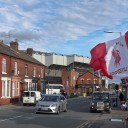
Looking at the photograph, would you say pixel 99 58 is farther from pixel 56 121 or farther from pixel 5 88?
pixel 5 88

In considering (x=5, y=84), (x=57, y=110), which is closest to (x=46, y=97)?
(x=57, y=110)

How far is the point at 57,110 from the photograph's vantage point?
31547 millimetres

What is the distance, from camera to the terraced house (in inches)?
1984

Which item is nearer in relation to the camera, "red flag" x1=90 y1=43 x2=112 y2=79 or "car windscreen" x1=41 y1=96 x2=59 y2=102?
"red flag" x1=90 y1=43 x2=112 y2=79

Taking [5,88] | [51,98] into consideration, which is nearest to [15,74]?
[5,88]

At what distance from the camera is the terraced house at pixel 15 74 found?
5039cm

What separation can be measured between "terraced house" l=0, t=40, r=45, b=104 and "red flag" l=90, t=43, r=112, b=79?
34697 mm

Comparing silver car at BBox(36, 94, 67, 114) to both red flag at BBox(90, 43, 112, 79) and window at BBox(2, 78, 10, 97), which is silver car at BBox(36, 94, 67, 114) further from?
window at BBox(2, 78, 10, 97)

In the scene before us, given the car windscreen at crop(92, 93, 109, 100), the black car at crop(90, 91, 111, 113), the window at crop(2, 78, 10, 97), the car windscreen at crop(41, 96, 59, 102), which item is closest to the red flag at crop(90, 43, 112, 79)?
the car windscreen at crop(41, 96, 59, 102)

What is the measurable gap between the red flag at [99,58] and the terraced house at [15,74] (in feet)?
114

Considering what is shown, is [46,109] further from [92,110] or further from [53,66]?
[53,66]

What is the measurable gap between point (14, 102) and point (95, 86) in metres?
70.9

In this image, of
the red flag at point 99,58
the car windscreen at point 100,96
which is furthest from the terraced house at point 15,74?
the red flag at point 99,58

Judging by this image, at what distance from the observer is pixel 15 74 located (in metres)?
54.8
